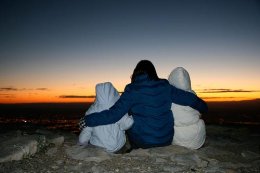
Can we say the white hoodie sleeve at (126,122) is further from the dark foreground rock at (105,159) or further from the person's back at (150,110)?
the dark foreground rock at (105,159)

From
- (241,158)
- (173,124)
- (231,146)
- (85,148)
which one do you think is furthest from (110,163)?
(231,146)

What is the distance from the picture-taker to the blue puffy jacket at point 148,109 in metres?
4.27

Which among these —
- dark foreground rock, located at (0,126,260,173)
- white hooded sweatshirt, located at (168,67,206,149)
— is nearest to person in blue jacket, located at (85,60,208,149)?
white hooded sweatshirt, located at (168,67,206,149)

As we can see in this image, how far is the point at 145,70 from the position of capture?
4.44 m

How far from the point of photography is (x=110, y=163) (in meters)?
4.07

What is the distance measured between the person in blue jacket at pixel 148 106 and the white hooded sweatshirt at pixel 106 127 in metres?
0.15

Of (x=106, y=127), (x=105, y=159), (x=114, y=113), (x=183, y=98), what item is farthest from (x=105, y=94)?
(x=183, y=98)

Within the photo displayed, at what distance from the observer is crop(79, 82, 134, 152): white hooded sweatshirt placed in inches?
174

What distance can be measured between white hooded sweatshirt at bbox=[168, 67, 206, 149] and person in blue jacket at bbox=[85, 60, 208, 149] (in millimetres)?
118

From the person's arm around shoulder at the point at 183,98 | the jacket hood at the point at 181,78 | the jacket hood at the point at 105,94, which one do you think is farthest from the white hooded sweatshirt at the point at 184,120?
the jacket hood at the point at 105,94

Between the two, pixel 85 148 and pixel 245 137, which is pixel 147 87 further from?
pixel 245 137

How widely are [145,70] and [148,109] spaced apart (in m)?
0.70

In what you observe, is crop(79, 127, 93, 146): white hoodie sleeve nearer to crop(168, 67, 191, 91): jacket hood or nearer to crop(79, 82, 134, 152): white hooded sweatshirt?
crop(79, 82, 134, 152): white hooded sweatshirt

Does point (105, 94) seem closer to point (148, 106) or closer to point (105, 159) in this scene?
point (148, 106)
